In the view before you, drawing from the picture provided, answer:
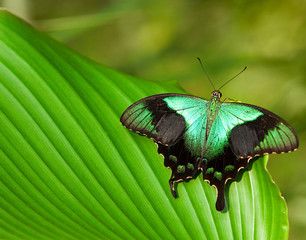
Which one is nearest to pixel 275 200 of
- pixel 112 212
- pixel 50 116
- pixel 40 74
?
pixel 112 212

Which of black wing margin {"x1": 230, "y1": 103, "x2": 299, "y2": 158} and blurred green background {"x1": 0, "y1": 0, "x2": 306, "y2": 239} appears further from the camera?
blurred green background {"x1": 0, "y1": 0, "x2": 306, "y2": 239}

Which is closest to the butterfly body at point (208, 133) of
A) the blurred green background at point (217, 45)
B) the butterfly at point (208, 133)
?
the butterfly at point (208, 133)

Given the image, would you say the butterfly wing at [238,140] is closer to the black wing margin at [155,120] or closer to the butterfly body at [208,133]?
the butterfly body at [208,133]

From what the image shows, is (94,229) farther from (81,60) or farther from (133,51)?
(133,51)

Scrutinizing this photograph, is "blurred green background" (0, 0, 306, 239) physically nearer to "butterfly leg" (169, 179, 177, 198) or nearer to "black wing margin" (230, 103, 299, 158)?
"black wing margin" (230, 103, 299, 158)

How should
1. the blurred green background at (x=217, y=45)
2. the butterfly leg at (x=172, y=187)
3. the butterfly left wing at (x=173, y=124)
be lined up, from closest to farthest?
1. the butterfly leg at (x=172, y=187)
2. the butterfly left wing at (x=173, y=124)
3. the blurred green background at (x=217, y=45)

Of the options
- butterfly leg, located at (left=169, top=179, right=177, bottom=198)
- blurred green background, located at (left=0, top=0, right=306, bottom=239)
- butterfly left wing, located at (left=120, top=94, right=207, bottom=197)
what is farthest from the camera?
blurred green background, located at (left=0, top=0, right=306, bottom=239)

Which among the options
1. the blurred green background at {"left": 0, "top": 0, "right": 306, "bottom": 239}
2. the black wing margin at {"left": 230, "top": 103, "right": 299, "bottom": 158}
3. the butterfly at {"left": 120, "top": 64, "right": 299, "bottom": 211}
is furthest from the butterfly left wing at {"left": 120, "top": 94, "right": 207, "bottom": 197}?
the blurred green background at {"left": 0, "top": 0, "right": 306, "bottom": 239}

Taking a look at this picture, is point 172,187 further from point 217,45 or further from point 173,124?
point 217,45
